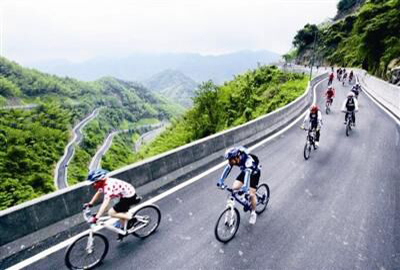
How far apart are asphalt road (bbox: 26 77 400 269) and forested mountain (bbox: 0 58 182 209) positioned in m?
46.2

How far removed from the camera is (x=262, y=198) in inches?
241

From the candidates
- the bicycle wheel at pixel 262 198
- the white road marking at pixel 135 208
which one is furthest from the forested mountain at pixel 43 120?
the bicycle wheel at pixel 262 198

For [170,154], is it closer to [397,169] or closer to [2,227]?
[2,227]

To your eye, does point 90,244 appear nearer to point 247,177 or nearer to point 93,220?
point 93,220

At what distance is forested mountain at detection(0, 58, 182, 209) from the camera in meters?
58.3

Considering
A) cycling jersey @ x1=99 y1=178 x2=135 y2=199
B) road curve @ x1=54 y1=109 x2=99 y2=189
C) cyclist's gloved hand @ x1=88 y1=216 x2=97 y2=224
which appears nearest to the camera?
cyclist's gloved hand @ x1=88 y1=216 x2=97 y2=224

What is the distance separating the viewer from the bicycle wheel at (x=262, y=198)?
240 inches

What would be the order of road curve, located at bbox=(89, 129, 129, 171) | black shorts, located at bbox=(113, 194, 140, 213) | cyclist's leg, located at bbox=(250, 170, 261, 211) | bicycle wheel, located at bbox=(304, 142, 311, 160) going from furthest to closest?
road curve, located at bbox=(89, 129, 129, 171)
bicycle wheel, located at bbox=(304, 142, 311, 160)
cyclist's leg, located at bbox=(250, 170, 261, 211)
black shorts, located at bbox=(113, 194, 140, 213)

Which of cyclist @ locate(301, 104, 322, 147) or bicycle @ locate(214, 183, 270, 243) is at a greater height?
cyclist @ locate(301, 104, 322, 147)

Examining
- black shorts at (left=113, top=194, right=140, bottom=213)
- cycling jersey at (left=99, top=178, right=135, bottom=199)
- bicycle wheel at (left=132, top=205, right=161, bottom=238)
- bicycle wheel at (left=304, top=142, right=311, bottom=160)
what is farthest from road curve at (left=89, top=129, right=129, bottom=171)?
cycling jersey at (left=99, top=178, right=135, bottom=199)

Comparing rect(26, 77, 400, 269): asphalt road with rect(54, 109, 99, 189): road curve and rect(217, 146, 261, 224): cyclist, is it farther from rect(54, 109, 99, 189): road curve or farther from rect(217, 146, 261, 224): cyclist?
rect(54, 109, 99, 189): road curve

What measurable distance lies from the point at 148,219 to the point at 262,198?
277cm

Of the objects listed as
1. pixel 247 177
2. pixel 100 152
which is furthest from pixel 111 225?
pixel 100 152

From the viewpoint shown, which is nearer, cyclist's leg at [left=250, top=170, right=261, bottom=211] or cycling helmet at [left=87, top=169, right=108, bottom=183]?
cycling helmet at [left=87, top=169, right=108, bottom=183]
